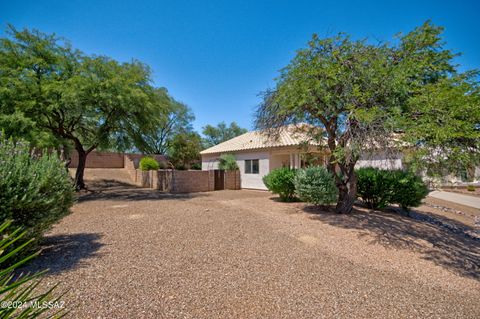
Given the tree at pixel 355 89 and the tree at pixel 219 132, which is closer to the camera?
the tree at pixel 355 89

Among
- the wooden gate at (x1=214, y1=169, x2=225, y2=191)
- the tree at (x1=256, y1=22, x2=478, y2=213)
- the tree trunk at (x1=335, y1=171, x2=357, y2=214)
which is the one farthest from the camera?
the wooden gate at (x1=214, y1=169, x2=225, y2=191)

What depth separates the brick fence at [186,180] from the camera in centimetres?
1453

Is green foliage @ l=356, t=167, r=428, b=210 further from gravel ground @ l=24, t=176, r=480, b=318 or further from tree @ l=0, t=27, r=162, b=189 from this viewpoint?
tree @ l=0, t=27, r=162, b=189

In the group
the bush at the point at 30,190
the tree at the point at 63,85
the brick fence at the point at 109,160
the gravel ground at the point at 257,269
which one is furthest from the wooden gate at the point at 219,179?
the bush at the point at 30,190

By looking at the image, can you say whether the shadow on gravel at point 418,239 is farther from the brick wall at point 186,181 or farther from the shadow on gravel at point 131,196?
the brick wall at point 186,181

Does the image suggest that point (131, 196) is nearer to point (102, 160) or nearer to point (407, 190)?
point (407, 190)

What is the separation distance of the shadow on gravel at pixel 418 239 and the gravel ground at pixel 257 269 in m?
0.04

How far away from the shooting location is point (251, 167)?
1736 centimetres

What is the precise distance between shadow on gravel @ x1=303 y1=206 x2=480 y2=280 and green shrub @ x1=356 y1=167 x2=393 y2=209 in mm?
1549

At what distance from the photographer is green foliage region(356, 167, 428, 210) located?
9.15 meters

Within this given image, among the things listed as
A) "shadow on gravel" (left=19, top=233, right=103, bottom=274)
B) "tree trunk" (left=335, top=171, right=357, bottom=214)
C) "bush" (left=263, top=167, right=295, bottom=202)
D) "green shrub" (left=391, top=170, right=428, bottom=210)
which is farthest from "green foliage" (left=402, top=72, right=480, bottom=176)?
"shadow on gravel" (left=19, top=233, right=103, bottom=274)

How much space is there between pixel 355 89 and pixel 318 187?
11.4ft

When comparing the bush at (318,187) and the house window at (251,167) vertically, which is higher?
the house window at (251,167)


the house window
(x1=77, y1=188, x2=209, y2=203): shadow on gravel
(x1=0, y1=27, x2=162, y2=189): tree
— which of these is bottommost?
(x1=77, y1=188, x2=209, y2=203): shadow on gravel
